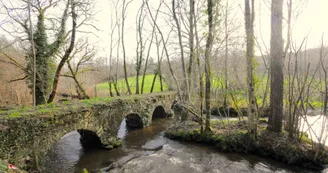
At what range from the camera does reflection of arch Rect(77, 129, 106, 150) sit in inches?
380

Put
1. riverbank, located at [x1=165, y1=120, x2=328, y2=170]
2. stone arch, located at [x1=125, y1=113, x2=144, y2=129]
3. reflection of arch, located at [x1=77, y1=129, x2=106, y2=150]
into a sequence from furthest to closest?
stone arch, located at [x1=125, y1=113, x2=144, y2=129]
reflection of arch, located at [x1=77, y1=129, x2=106, y2=150]
riverbank, located at [x1=165, y1=120, x2=328, y2=170]

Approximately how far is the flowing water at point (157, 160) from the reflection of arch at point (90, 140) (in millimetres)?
328

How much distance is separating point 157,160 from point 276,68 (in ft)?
21.3

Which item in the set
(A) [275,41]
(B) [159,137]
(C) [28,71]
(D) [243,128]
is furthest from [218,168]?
(C) [28,71]

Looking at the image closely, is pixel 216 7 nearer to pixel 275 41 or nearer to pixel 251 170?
pixel 275 41

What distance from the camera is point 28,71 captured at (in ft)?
42.2

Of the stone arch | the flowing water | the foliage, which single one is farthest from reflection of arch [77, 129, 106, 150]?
the foliage

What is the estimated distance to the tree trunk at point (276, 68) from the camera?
8.24m

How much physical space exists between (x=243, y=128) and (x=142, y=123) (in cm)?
657

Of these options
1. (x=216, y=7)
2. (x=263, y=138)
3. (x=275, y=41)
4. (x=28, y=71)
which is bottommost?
(x=263, y=138)

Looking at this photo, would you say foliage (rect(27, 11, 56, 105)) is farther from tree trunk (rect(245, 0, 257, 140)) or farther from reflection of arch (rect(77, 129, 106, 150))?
tree trunk (rect(245, 0, 257, 140))

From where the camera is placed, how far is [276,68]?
28.0ft

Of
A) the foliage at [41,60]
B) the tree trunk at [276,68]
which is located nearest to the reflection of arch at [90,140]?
the foliage at [41,60]

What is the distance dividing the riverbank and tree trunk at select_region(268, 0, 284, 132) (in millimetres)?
662
